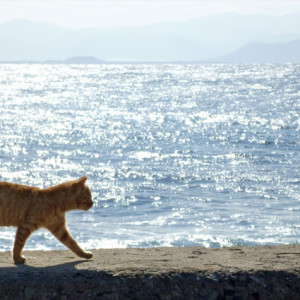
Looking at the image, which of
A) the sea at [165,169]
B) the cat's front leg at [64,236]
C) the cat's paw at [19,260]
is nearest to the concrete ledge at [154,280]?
the cat's paw at [19,260]

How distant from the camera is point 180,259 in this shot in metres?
Answer: 6.15

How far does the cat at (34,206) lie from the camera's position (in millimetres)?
6367

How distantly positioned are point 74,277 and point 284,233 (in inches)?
507

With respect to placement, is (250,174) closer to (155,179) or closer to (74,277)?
(155,179)

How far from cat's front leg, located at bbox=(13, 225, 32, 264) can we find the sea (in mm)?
9692

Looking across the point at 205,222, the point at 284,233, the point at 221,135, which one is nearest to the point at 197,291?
the point at 284,233

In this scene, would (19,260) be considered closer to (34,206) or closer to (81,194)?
(34,206)

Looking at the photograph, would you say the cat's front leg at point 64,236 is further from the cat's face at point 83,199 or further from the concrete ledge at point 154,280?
the concrete ledge at point 154,280

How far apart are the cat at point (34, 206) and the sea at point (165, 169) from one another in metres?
9.59

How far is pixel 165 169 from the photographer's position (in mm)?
27688

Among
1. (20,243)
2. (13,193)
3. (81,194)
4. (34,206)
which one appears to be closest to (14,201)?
(13,193)

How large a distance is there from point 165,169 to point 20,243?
2137 centimetres

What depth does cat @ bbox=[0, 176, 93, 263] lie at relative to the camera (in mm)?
6367

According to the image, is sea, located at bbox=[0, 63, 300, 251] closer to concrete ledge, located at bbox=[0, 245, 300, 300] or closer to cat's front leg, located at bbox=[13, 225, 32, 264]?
cat's front leg, located at bbox=[13, 225, 32, 264]
